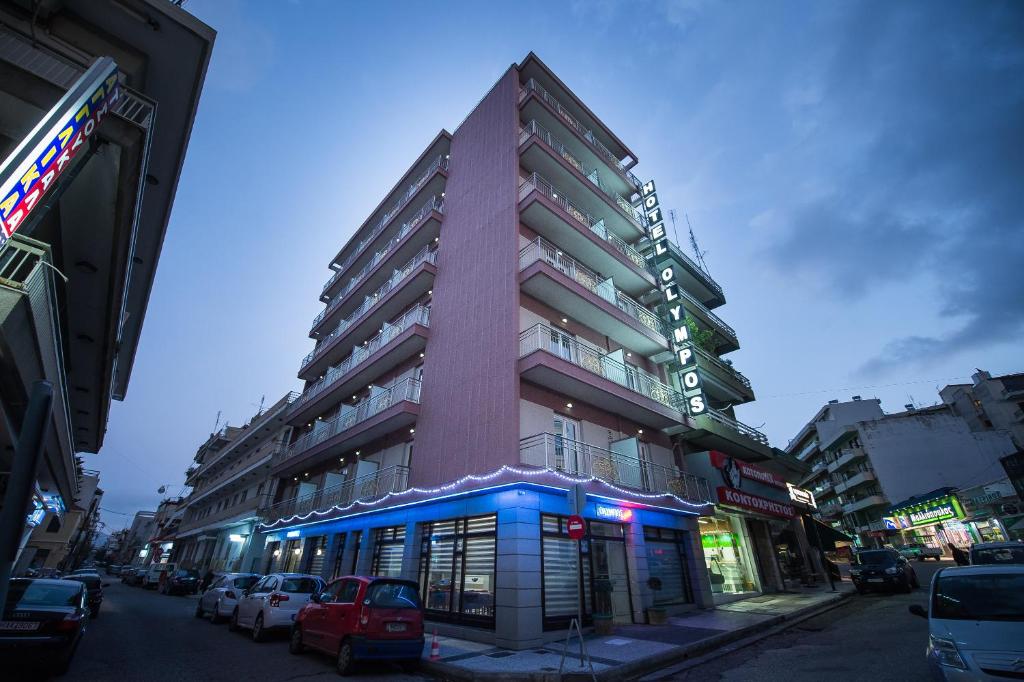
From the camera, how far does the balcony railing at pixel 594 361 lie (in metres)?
14.3

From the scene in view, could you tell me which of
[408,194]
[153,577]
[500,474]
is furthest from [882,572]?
[153,577]

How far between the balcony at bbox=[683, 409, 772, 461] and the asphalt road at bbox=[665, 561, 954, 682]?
301 inches

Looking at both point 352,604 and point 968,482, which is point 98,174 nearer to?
point 352,604

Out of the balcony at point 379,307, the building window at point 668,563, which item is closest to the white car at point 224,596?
the balcony at point 379,307

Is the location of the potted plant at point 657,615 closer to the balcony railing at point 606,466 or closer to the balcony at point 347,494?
the balcony railing at point 606,466

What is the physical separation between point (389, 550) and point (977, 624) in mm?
14856

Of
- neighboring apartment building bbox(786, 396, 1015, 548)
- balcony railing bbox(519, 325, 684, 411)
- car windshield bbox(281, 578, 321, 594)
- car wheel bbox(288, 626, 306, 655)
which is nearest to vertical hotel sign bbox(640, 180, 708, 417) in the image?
balcony railing bbox(519, 325, 684, 411)

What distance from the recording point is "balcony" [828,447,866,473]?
168 ft

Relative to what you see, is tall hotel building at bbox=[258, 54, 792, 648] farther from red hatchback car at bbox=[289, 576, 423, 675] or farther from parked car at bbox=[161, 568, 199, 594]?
parked car at bbox=[161, 568, 199, 594]

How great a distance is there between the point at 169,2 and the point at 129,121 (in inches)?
103

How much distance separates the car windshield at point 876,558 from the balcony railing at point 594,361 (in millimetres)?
9247

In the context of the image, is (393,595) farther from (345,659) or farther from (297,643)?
(297,643)

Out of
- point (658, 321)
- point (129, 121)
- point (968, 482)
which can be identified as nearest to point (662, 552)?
point (658, 321)

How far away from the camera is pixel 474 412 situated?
46.0 ft
